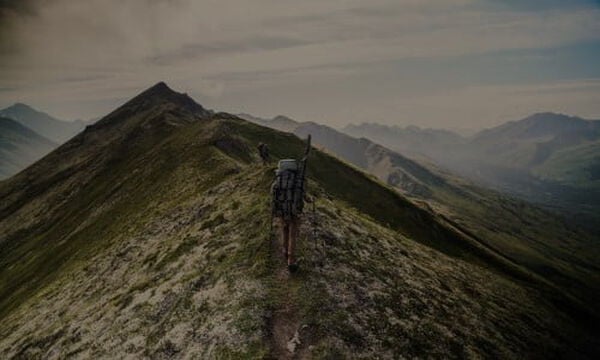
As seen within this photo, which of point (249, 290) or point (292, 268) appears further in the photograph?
point (292, 268)

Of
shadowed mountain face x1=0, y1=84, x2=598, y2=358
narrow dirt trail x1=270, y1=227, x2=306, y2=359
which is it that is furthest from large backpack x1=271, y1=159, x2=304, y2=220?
shadowed mountain face x1=0, y1=84, x2=598, y2=358

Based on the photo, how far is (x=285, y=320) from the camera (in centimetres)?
2214

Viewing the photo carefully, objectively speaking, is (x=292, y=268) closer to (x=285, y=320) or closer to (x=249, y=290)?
(x=249, y=290)

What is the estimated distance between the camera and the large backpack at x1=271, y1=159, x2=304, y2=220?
83.8 feet

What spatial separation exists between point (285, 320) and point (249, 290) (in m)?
3.54

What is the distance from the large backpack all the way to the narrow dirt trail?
3963 mm

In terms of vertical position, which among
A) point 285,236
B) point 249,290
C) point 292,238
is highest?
point 292,238

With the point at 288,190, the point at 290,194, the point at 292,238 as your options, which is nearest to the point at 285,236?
the point at 292,238

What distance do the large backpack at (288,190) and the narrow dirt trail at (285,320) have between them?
3963mm

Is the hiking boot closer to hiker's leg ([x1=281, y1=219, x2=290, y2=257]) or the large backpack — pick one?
hiker's leg ([x1=281, y1=219, x2=290, y2=257])

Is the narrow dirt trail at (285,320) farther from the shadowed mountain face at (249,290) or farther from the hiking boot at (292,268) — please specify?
the hiking boot at (292,268)

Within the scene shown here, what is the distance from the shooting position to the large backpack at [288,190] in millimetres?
25531

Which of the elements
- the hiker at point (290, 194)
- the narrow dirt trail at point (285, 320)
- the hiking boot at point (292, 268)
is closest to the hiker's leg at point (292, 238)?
the hiker at point (290, 194)

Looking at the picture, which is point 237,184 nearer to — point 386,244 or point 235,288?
point 386,244
